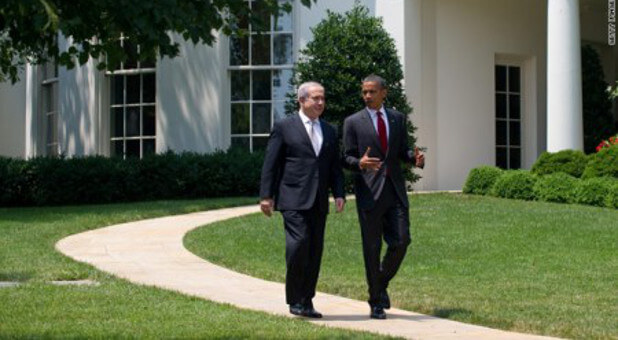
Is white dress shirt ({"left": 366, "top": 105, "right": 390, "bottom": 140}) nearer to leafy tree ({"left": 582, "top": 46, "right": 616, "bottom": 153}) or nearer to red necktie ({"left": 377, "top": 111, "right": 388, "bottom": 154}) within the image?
red necktie ({"left": 377, "top": 111, "right": 388, "bottom": 154})

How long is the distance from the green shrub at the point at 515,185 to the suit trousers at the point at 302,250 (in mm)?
11052

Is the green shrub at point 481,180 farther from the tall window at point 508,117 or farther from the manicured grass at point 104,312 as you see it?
the manicured grass at point 104,312

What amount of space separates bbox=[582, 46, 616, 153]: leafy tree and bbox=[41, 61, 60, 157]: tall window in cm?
1223

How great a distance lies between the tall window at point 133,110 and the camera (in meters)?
23.2

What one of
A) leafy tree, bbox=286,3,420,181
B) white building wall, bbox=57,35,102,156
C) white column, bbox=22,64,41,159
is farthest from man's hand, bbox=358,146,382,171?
white column, bbox=22,64,41,159

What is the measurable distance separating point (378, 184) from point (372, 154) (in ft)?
0.92

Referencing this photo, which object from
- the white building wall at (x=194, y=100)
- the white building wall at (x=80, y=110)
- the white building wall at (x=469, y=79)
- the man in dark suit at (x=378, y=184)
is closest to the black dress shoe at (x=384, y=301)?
the man in dark suit at (x=378, y=184)

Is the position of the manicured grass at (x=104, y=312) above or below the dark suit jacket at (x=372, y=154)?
below

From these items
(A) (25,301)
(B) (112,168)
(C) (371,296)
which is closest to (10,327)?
(A) (25,301)

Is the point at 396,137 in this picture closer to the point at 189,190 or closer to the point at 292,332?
the point at 292,332

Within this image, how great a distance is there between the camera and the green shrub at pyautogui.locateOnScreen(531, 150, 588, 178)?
18.9 metres

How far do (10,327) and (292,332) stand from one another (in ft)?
6.51

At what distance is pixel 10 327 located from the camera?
7.68 meters

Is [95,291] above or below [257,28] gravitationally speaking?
below
